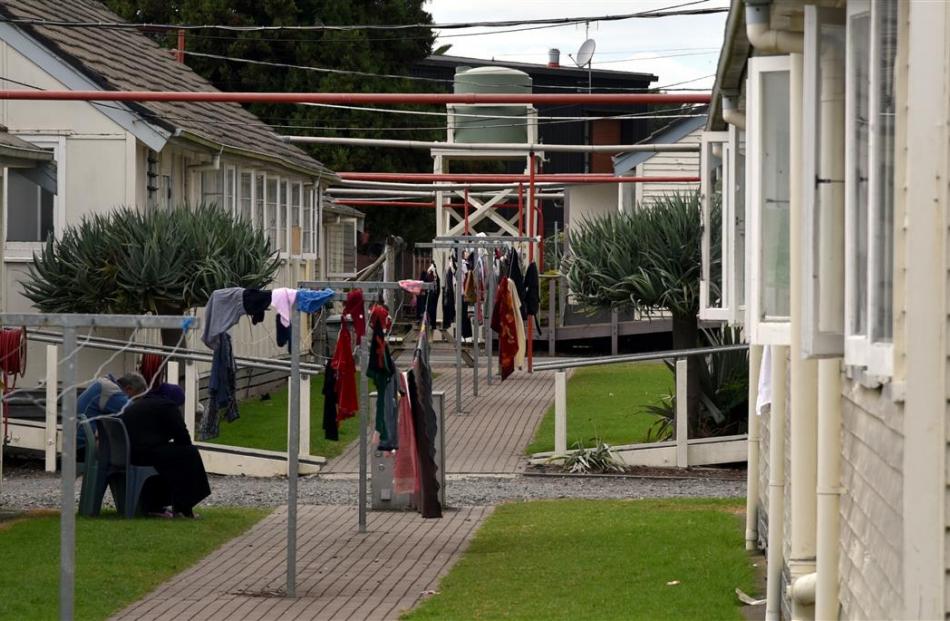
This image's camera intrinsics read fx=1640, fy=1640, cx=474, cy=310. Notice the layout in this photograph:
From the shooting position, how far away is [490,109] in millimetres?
35062

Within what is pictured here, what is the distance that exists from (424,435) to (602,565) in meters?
2.41

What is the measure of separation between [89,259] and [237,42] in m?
27.1

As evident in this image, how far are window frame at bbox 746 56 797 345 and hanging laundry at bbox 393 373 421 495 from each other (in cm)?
637

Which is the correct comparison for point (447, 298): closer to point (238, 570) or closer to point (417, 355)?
point (417, 355)

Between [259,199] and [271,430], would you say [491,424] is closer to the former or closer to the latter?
[271,430]

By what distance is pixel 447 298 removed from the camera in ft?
98.4

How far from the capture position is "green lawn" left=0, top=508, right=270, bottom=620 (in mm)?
10406

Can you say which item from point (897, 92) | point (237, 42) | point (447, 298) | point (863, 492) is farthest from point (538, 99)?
point (237, 42)

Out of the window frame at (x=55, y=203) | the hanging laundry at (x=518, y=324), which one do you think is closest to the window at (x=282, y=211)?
the hanging laundry at (x=518, y=324)

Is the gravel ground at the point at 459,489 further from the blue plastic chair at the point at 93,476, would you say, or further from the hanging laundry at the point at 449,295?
the hanging laundry at the point at 449,295

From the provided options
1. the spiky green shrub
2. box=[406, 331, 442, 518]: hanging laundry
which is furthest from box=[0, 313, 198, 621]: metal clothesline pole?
the spiky green shrub

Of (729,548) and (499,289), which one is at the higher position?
(499,289)

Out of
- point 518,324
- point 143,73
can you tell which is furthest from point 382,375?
point 143,73

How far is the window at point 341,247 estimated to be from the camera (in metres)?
41.8
